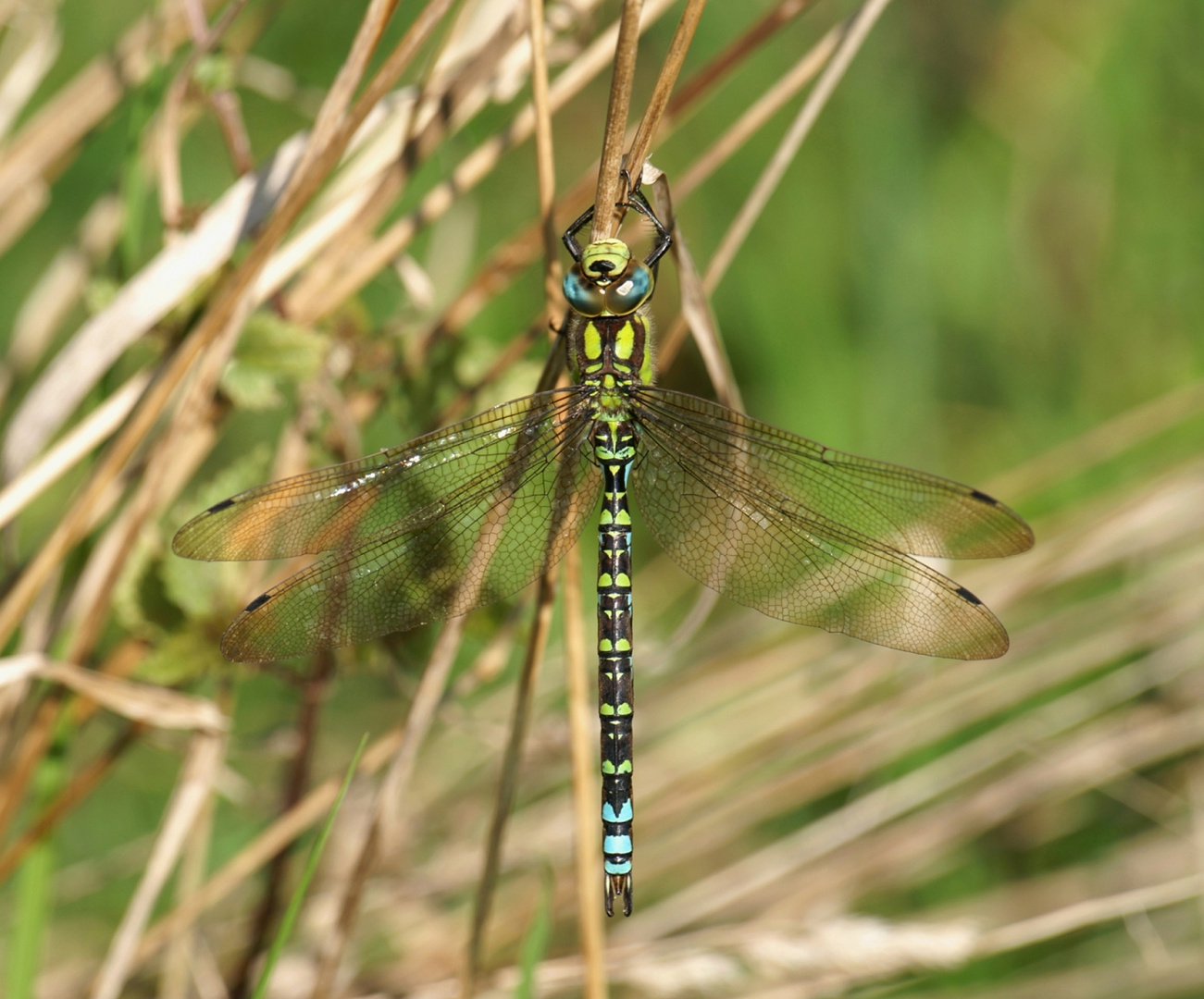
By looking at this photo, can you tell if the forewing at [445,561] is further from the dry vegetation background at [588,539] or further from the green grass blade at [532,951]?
the green grass blade at [532,951]

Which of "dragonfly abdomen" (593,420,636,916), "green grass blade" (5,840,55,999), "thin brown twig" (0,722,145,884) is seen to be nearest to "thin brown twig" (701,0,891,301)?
"dragonfly abdomen" (593,420,636,916)

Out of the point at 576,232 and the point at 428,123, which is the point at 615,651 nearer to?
the point at 576,232

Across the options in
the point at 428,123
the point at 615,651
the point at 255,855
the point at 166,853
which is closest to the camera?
the point at 428,123

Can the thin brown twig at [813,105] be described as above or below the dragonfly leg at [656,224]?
above

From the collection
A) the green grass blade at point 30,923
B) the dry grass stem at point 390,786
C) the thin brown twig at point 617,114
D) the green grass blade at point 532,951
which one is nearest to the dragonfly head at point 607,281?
the thin brown twig at point 617,114

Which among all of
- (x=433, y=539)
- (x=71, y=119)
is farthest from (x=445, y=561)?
(x=71, y=119)

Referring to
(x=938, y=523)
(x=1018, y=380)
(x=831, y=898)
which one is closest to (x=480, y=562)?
(x=938, y=523)
